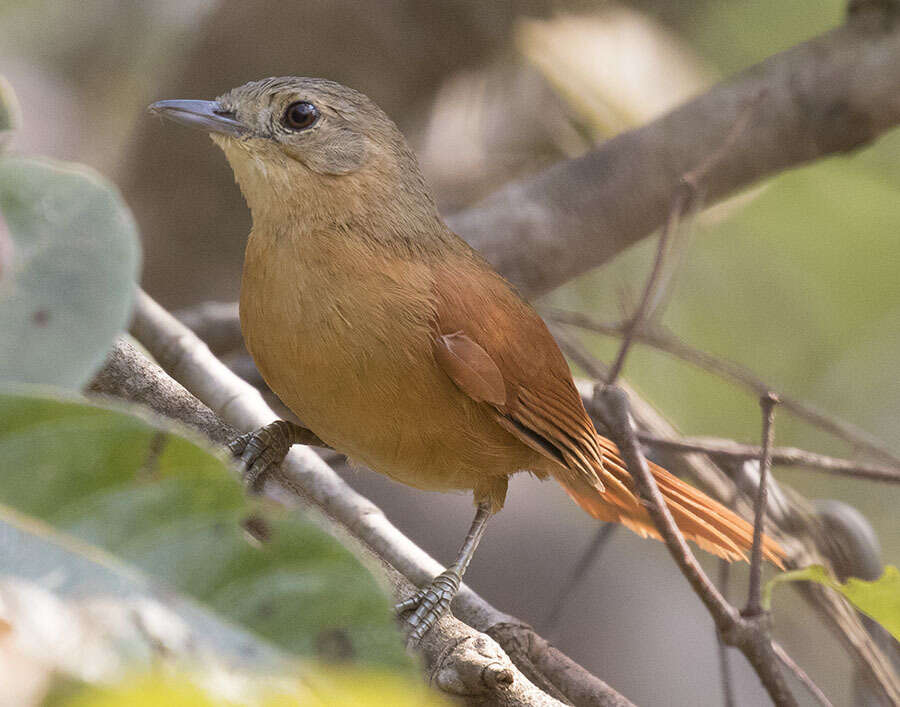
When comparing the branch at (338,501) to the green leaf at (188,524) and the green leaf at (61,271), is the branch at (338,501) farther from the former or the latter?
the green leaf at (188,524)

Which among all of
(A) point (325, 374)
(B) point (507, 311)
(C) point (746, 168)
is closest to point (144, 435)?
(A) point (325, 374)

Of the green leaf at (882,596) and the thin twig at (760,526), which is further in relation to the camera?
the thin twig at (760,526)

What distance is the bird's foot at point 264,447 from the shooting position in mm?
1995

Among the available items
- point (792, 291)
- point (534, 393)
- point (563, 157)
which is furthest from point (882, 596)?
point (792, 291)

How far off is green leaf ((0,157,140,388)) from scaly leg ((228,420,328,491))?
1.07 meters

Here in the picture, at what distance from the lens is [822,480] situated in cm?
525

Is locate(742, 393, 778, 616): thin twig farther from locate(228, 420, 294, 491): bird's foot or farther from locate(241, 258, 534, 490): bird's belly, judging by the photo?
locate(228, 420, 294, 491): bird's foot

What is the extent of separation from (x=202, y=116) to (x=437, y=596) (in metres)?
1.15

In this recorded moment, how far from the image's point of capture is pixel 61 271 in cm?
Result: 84

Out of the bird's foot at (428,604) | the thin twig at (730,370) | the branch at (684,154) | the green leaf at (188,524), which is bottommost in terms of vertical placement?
the green leaf at (188,524)

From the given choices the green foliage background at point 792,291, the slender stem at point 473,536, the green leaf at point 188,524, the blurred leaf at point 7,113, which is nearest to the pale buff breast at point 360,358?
the slender stem at point 473,536

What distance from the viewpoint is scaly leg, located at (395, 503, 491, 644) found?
1682 millimetres

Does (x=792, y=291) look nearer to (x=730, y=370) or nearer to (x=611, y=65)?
(x=611, y=65)

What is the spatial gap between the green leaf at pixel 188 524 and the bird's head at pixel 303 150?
144 centimetres
